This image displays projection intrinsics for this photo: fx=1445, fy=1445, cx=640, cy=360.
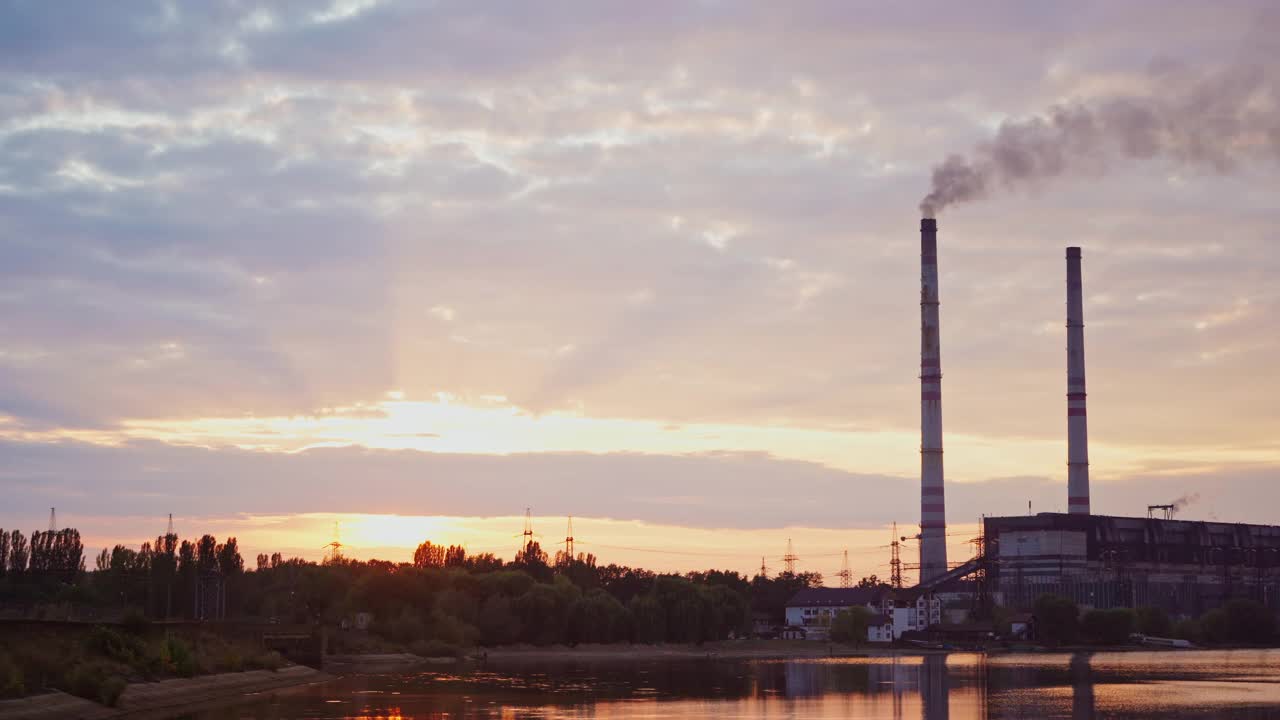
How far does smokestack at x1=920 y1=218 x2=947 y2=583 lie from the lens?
180625mm

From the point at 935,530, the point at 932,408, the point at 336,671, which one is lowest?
the point at 336,671

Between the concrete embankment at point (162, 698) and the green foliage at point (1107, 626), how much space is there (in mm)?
123436

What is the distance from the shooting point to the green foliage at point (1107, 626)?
184 metres

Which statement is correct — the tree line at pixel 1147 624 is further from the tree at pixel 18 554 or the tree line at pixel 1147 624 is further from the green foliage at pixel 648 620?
the tree at pixel 18 554

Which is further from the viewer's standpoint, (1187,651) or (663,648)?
(1187,651)

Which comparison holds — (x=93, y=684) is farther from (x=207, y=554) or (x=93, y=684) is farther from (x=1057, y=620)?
(x=1057, y=620)

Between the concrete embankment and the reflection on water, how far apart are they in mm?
2341

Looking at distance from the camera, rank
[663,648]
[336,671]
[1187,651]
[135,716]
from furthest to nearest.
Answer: [1187,651], [663,648], [336,671], [135,716]

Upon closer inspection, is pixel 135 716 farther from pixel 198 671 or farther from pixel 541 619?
pixel 541 619

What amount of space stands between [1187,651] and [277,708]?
5724 inches

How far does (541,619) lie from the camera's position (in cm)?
15375

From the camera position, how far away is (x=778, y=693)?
77.8m

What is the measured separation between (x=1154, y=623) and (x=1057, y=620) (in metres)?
19.6

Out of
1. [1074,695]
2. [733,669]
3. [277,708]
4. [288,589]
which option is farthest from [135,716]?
[288,589]
